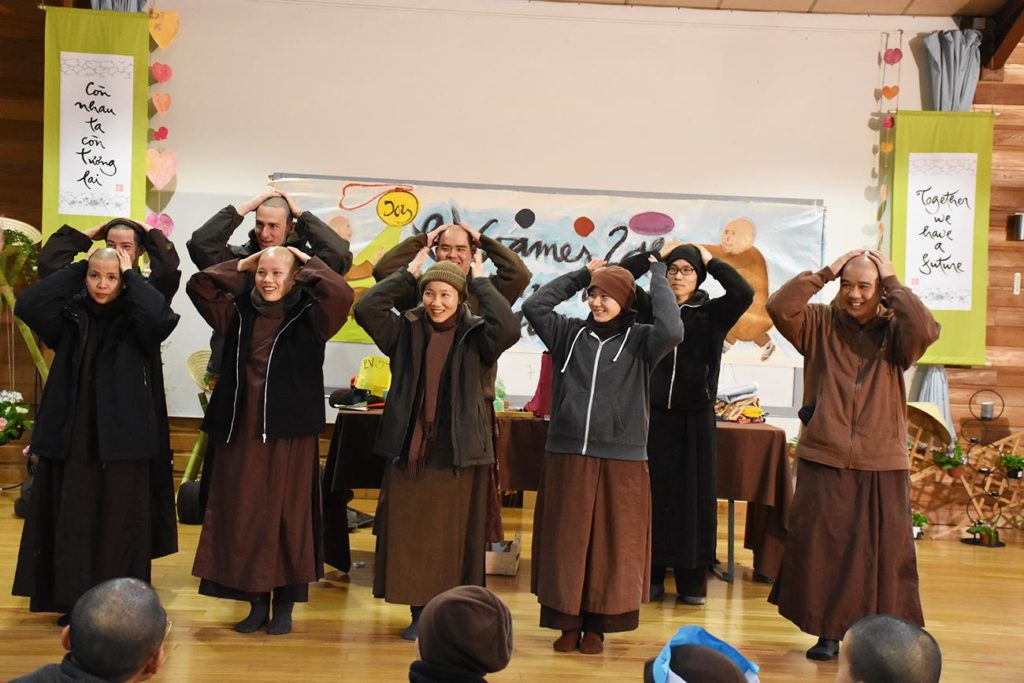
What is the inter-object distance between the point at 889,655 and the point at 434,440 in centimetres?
212

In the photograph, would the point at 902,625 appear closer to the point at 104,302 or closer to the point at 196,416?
the point at 104,302

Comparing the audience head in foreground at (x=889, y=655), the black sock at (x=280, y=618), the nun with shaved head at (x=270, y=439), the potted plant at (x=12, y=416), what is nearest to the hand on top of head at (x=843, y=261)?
the nun with shaved head at (x=270, y=439)

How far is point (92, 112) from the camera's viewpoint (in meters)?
6.07

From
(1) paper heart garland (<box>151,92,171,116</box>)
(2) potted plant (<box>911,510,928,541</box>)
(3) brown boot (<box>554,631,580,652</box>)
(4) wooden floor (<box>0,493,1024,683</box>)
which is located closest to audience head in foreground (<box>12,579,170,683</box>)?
(4) wooden floor (<box>0,493,1024,683</box>)

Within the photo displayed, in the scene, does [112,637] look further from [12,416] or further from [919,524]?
[919,524]

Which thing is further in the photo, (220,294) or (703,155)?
(703,155)

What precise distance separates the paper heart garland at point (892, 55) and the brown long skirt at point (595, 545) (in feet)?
13.6

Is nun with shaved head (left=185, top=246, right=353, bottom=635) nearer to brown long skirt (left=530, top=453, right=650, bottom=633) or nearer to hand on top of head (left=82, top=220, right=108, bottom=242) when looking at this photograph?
hand on top of head (left=82, top=220, right=108, bottom=242)

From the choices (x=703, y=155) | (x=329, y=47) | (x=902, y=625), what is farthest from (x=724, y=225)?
(x=902, y=625)

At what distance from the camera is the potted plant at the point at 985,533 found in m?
5.93

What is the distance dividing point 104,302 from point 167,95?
305 centimetres

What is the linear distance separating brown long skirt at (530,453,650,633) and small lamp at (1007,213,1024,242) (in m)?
4.08

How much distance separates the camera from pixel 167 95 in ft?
20.5

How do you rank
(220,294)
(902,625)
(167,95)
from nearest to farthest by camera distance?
(902,625) → (220,294) → (167,95)
